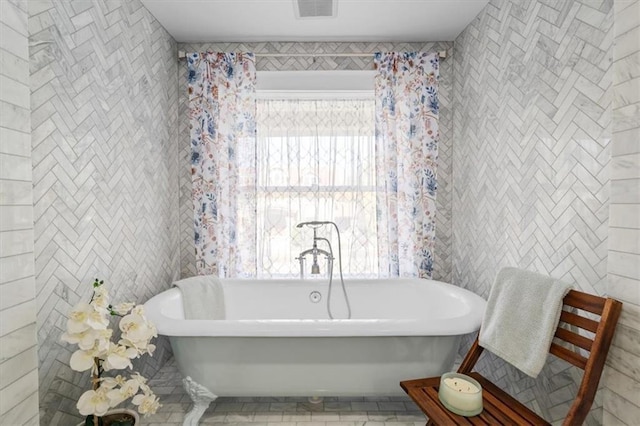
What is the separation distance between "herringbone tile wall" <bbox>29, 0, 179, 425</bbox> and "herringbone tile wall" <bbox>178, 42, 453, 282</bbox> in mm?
176

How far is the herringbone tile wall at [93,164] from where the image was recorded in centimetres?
143

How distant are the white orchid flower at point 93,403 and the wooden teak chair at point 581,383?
1204 mm

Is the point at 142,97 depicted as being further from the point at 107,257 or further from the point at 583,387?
the point at 583,387

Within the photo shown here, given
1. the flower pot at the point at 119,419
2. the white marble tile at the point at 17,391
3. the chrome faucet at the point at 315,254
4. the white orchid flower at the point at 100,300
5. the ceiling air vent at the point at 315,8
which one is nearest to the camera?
the white marble tile at the point at 17,391

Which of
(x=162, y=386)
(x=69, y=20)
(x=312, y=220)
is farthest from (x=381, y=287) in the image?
(x=69, y=20)

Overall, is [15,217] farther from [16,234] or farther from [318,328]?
[318,328]

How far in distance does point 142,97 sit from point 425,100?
196 centimetres

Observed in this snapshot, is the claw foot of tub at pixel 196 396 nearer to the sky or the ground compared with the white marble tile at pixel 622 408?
nearer to the ground

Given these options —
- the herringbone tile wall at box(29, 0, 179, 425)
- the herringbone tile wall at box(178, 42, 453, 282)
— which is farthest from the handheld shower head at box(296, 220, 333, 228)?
the herringbone tile wall at box(29, 0, 179, 425)

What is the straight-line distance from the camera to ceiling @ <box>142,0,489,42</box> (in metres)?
2.16

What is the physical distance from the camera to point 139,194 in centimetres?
215

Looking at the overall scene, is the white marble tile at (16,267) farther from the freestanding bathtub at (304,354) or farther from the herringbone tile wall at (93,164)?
the freestanding bathtub at (304,354)

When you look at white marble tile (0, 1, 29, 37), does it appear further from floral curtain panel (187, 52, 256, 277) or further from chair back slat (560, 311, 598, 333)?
chair back slat (560, 311, 598, 333)

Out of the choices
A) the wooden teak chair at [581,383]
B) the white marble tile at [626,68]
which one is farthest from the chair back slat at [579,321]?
the white marble tile at [626,68]
